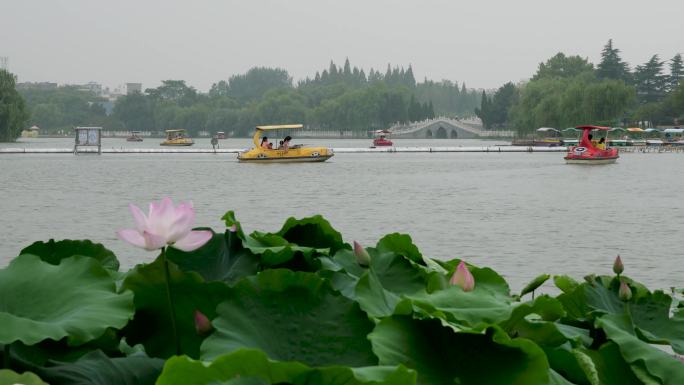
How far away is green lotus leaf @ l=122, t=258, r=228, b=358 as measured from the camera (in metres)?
1.58

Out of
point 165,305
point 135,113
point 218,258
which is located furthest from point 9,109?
point 165,305

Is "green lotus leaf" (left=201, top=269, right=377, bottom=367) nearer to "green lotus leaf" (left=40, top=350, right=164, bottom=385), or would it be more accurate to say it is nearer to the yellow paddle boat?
"green lotus leaf" (left=40, top=350, right=164, bottom=385)

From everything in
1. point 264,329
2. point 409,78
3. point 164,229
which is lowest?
point 264,329

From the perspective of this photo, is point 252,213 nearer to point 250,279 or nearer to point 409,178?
point 409,178

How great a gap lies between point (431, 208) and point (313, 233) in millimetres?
20281

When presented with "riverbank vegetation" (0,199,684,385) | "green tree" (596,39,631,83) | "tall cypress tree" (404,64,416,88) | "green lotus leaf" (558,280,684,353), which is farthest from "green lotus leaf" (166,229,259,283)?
"tall cypress tree" (404,64,416,88)

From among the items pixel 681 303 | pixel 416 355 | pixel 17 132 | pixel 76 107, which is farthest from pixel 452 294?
pixel 76 107

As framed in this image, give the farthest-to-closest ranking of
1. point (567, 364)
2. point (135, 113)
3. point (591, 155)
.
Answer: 1. point (135, 113)
2. point (591, 155)
3. point (567, 364)

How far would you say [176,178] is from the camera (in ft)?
116

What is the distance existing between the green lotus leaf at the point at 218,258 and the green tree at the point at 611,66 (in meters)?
107

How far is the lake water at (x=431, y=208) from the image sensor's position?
13.6 m

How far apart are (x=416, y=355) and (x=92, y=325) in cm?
47

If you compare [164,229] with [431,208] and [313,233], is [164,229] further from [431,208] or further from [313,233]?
[431,208]

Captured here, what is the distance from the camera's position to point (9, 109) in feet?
255
